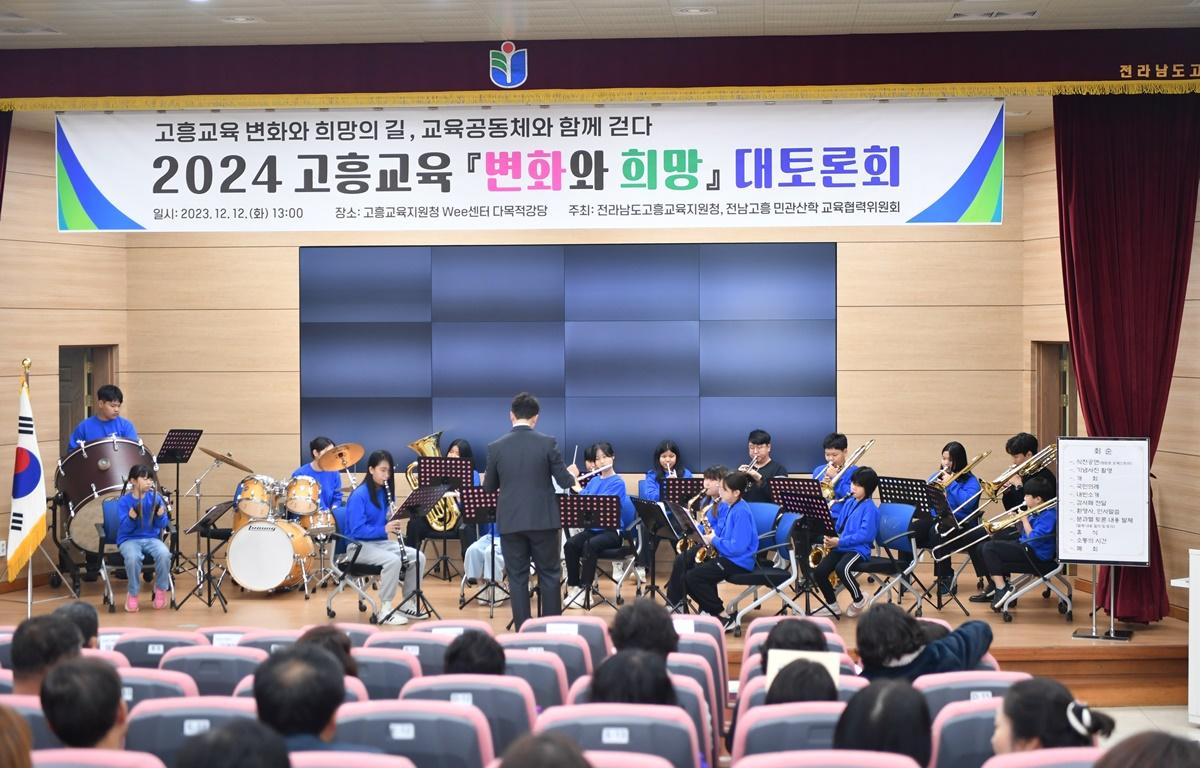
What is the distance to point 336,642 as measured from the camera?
4047 mm

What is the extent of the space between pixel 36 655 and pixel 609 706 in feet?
6.15

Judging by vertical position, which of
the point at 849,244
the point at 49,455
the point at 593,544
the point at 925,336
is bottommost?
the point at 593,544

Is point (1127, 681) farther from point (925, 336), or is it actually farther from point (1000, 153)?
point (925, 336)

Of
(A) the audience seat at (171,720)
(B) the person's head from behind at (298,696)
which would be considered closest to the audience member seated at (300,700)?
(B) the person's head from behind at (298,696)

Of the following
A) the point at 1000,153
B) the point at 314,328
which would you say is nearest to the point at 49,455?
the point at 314,328

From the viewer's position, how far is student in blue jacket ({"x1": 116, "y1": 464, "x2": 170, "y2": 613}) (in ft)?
30.0

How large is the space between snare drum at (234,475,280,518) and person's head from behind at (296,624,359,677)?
5474mm

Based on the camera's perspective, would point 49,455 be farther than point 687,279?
No

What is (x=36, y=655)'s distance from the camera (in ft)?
12.6

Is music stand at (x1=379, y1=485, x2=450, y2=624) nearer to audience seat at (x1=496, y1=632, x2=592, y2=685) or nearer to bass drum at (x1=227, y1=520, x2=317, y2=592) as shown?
bass drum at (x1=227, y1=520, x2=317, y2=592)

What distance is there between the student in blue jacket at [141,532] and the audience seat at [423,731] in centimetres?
646

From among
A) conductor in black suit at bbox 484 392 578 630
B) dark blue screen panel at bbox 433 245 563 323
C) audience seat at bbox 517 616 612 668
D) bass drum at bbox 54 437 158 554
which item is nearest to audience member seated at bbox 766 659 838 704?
audience seat at bbox 517 616 612 668

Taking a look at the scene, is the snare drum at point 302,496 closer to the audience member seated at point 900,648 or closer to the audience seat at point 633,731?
the audience member seated at point 900,648

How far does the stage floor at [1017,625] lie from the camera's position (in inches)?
298
